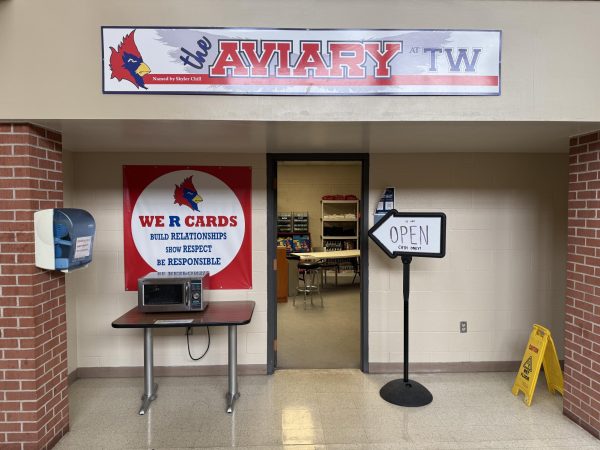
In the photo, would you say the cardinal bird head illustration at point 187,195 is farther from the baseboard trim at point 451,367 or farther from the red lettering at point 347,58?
the baseboard trim at point 451,367

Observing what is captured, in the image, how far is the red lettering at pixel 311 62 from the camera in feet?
8.02

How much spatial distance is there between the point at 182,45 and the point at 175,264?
6.93 ft

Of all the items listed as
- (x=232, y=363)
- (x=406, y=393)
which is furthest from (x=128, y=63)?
(x=406, y=393)

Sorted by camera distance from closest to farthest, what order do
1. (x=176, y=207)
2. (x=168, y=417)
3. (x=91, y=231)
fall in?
(x=91, y=231) → (x=168, y=417) → (x=176, y=207)

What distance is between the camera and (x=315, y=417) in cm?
304

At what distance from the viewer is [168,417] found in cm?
306

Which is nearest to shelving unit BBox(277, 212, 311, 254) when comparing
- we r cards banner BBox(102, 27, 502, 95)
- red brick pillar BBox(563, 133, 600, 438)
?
red brick pillar BBox(563, 133, 600, 438)

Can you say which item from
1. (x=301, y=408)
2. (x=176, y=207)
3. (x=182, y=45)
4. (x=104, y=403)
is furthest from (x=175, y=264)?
(x=182, y=45)

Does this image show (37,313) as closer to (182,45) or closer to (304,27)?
(182,45)

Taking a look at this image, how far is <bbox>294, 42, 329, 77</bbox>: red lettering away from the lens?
96.2 inches

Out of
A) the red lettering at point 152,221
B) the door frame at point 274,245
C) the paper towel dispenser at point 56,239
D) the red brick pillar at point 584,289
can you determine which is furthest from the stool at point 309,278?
the paper towel dispenser at point 56,239

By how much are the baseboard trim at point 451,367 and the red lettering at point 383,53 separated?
285cm

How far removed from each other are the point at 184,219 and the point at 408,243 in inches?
86.0

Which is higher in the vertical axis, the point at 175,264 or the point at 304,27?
the point at 304,27
